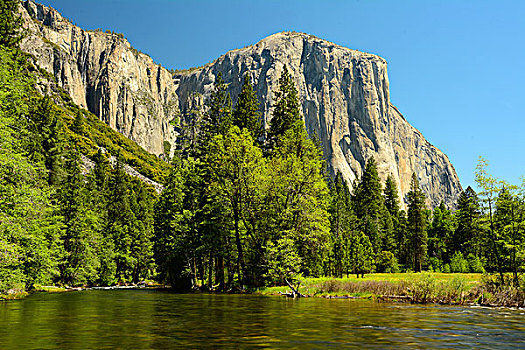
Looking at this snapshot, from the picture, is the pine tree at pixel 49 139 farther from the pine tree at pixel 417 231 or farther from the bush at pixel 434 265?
the bush at pixel 434 265

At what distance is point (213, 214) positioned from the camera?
41375 mm

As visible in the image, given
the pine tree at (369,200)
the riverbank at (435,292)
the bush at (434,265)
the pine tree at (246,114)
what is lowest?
the bush at (434,265)

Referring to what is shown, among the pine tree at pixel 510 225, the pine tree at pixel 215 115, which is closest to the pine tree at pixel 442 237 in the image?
the pine tree at pixel 215 115

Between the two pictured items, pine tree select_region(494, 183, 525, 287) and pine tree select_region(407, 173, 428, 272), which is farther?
pine tree select_region(407, 173, 428, 272)

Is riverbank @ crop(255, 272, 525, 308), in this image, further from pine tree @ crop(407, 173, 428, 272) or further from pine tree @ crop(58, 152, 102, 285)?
pine tree @ crop(407, 173, 428, 272)

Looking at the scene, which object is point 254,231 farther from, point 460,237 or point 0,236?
point 460,237

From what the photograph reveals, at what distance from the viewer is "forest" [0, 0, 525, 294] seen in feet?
83.0

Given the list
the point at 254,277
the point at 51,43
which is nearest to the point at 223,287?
the point at 254,277

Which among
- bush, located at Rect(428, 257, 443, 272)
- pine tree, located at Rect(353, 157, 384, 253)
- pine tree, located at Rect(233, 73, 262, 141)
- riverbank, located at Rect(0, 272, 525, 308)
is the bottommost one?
bush, located at Rect(428, 257, 443, 272)

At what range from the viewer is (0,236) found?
725 inches

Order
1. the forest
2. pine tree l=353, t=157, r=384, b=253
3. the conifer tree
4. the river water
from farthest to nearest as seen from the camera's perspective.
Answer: pine tree l=353, t=157, r=384, b=253 → the conifer tree → the forest → the river water

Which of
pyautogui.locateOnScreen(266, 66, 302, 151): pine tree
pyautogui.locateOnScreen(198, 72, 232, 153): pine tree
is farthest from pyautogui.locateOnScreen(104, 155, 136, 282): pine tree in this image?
pyautogui.locateOnScreen(266, 66, 302, 151): pine tree

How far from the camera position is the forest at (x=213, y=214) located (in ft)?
83.0

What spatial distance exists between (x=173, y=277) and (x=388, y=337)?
45863 millimetres
